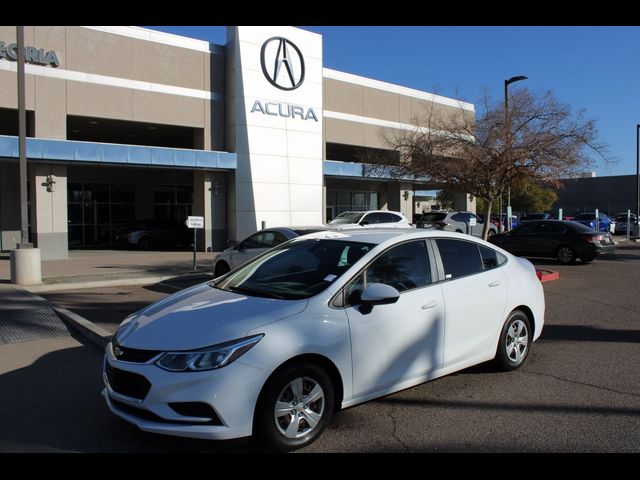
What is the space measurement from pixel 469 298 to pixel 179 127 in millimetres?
20330

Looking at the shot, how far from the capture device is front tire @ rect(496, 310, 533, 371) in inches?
221

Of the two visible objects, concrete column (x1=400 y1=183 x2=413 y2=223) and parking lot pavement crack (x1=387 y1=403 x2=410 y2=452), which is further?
concrete column (x1=400 y1=183 x2=413 y2=223)

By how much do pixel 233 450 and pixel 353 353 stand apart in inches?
44.2

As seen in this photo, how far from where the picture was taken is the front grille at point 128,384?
3762mm

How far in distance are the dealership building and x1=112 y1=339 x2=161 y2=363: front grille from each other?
54.4ft

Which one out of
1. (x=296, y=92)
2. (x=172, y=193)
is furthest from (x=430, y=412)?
(x=172, y=193)

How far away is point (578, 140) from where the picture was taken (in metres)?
14.3

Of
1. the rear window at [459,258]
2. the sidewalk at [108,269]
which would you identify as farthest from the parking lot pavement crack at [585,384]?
the sidewalk at [108,269]

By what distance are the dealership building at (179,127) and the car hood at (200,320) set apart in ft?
53.7

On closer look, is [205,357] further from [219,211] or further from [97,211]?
[97,211]

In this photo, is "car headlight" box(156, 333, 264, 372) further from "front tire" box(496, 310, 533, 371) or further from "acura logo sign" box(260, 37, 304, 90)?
"acura logo sign" box(260, 37, 304, 90)

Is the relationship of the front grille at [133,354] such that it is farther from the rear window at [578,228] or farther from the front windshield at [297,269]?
the rear window at [578,228]

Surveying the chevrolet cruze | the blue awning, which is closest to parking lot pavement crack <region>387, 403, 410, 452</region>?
the chevrolet cruze

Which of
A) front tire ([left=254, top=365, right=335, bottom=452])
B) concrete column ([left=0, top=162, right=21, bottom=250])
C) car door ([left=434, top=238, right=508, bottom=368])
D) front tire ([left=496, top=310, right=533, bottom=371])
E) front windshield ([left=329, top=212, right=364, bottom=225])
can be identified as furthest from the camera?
concrete column ([left=0, top=162, right=21, bottom=250])
